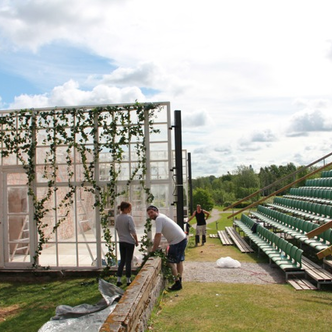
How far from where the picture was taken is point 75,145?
930cm

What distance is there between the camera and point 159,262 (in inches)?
277

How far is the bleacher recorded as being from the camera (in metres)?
7.92

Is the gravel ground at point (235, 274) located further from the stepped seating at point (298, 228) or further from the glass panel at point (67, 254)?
the glass panel at point (67, 254)

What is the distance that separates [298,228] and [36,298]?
22.4ft

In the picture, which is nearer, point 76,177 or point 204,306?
point 204,306

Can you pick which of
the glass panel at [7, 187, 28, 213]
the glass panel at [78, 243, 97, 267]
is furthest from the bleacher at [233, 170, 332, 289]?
the glass panel at [7, 187, 28, 213]

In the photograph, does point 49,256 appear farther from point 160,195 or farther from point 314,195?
point 314,195

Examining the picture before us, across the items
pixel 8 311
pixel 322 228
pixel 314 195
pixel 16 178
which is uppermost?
pixel 16 178

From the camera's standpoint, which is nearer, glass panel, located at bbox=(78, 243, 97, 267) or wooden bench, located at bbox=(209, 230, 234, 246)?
glass panel, located at bbox=(78, 243, 97, 267)

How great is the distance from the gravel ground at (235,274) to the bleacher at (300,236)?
30 centimetres

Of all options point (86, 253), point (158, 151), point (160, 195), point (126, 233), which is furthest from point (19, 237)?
point (158, 151)

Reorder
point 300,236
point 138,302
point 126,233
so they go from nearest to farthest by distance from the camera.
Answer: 1. point 138,302
2. point 126,233
3. point 300,236

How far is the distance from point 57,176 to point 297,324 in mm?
6440

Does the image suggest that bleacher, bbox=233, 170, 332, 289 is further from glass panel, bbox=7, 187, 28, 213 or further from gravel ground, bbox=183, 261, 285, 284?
glass panel, bbox=7, 187, 28, 213
